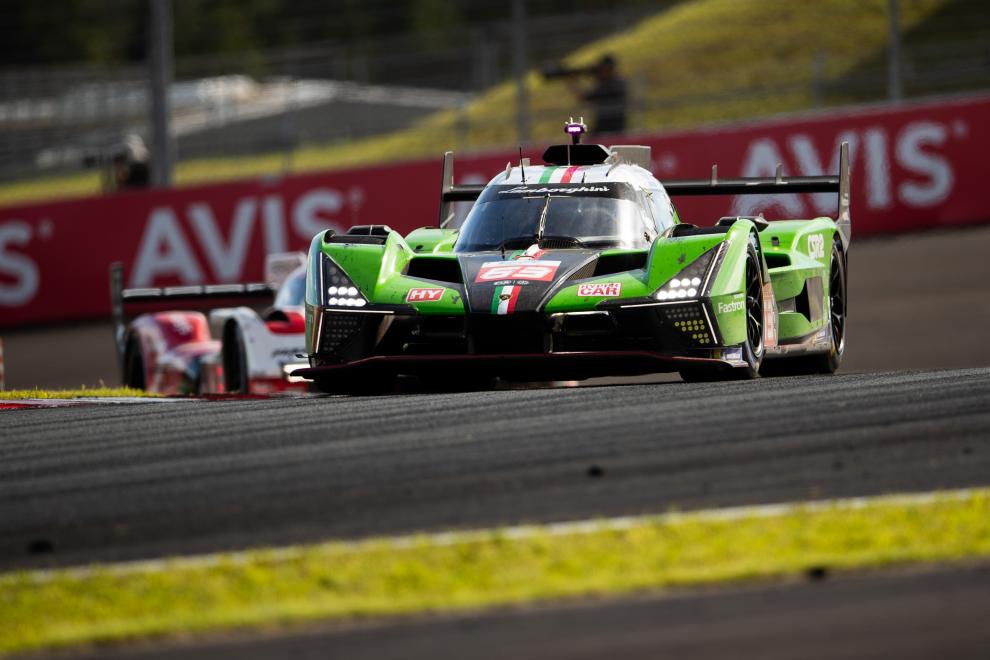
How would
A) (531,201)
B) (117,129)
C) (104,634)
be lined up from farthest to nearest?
(117,129)
(531,201)
(104,634)

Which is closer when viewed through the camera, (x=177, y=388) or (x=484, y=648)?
(x=484, y=648)

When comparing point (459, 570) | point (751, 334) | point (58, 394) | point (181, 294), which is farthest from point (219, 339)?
point (459, 570)

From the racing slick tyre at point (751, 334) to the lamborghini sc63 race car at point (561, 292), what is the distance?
1 centimetres

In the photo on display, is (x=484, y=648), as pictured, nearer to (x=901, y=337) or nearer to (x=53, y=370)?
(x=901, y=337)

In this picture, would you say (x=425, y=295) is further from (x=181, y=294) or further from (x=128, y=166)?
(x=128, y=166)

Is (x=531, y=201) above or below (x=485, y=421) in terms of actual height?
above

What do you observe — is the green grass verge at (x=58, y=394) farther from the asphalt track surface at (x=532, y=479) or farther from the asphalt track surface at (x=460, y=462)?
the asphalt track surface at (x=460, y=462)

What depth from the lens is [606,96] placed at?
848 inches

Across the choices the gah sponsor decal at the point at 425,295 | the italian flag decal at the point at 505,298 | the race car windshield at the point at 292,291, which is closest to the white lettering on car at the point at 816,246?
the italian flag decal at the point at 505,298

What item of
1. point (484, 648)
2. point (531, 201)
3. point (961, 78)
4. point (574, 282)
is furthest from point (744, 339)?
point (961, 78)

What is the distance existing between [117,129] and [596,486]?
23023 mm

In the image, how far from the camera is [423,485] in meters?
5.93

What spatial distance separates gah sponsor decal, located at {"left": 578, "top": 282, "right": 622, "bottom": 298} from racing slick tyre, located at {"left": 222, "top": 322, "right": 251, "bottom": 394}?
417 centimetres

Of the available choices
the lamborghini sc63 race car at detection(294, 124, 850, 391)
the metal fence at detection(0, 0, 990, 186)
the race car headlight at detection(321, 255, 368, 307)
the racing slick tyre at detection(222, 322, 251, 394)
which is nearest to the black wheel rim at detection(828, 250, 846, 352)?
the lamborghini sc63 race car at detection(294, 124, 850, 391)
